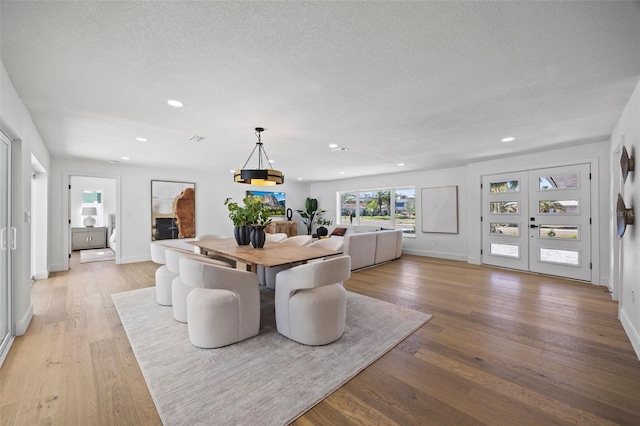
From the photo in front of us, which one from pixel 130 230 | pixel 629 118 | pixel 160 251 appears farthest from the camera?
pixel 130 230

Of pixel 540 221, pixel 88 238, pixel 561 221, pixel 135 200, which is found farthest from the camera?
pixel 88 238

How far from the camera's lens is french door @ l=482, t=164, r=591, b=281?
15.0ft

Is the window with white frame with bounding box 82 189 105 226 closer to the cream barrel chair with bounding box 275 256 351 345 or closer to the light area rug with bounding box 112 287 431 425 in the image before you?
the light area rug with bounding box 112 287 431 425

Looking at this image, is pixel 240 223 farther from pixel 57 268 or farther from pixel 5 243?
pixel 57 268

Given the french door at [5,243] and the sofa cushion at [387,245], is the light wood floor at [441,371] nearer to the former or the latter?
the french door at [5,243]

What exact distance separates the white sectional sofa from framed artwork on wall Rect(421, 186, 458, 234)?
1.10 meters

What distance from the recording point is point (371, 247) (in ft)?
18.6

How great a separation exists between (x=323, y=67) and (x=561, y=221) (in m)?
5.28

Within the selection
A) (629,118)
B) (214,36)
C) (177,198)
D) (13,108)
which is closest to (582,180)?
(629,118)

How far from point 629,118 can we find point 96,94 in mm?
5241

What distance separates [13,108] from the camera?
2328 millimetres

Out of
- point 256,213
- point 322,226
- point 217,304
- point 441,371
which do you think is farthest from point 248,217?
point 322,226

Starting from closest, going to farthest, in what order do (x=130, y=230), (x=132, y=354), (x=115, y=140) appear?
(x=132, y=354), (x=115, y=140), (x=130, y=230)

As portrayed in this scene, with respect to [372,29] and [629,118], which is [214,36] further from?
[629,118]
